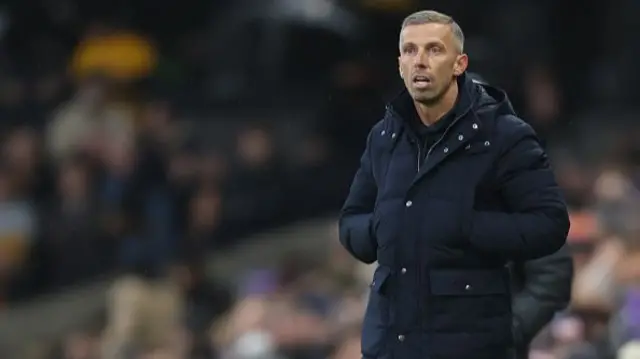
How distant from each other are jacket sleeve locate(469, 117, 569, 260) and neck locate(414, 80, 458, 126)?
0.20 m

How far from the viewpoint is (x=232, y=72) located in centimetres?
1611

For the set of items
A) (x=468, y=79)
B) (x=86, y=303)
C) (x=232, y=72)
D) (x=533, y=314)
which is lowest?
(x=86, y=303)

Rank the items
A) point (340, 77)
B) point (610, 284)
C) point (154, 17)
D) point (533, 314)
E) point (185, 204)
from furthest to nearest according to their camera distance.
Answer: point (154, 17)
point (340, 77)
point (185, 204)
point (610, 284)
point (533, 314)

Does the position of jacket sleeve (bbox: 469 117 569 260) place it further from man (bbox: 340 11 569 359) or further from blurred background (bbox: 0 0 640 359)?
blurred background (bbox: 0 0 640 359)

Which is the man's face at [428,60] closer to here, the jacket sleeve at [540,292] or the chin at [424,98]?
the chin at [424,98]

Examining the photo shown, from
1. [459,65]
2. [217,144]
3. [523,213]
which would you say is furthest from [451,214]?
[217,144]

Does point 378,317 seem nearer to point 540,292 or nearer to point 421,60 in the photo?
point 421,60

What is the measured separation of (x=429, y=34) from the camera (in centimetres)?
579

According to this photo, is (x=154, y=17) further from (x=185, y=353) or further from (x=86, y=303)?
(x=185, y=353)

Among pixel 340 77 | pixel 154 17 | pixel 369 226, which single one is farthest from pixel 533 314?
pixel 154 17

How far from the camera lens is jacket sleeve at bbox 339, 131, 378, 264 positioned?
6008 mm

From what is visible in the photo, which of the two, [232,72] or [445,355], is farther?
[232,72]

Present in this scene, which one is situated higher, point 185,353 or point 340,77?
point 340,77

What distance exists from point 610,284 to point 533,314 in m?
2.88
